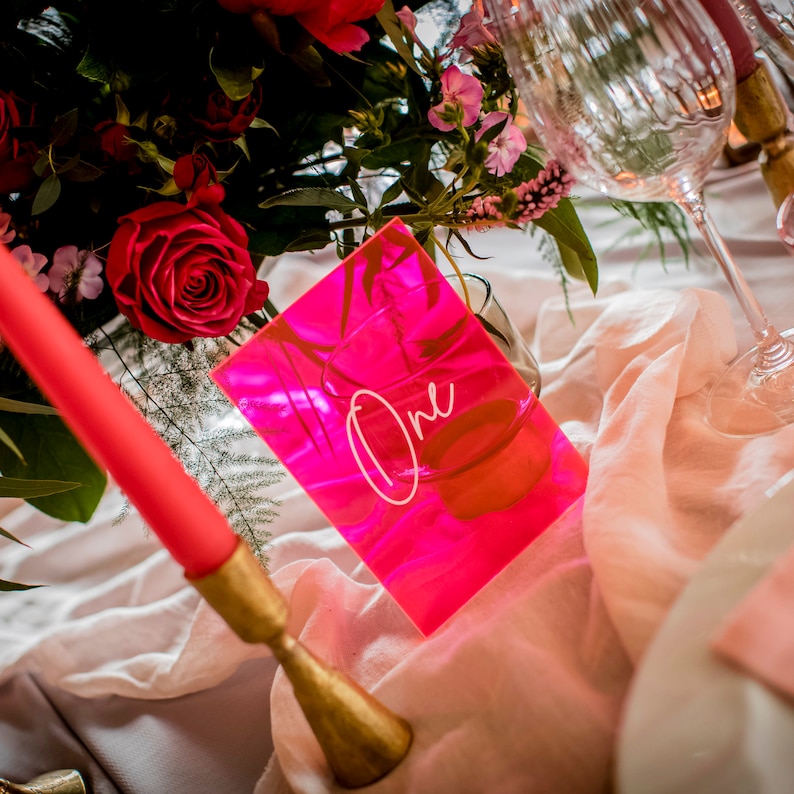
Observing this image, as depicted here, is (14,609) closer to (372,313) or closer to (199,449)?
(199,449)

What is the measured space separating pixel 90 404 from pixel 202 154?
219 millimetres

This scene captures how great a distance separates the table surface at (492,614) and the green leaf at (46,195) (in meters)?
0.21

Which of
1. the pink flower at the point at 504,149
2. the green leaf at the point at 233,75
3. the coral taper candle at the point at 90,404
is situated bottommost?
the pink flower at the point at 504,149

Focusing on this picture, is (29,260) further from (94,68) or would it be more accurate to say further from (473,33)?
(473,33)

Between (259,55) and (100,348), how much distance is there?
7.7 inches

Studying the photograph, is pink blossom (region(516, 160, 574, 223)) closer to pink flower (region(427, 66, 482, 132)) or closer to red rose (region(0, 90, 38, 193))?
pink flower (region(427, 66, 482, 132))

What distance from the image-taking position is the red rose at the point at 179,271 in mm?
323

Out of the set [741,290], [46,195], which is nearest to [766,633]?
[741,290]

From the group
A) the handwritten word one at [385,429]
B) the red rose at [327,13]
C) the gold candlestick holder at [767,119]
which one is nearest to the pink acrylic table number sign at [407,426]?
the handwritten word one at [385,429]

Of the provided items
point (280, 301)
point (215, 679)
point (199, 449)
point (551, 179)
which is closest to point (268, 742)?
point (215, 679)

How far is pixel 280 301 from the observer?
65 cm

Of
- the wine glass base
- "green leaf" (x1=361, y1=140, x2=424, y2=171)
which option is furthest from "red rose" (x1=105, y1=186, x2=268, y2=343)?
the wine glass base

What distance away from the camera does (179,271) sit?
33 centimetres

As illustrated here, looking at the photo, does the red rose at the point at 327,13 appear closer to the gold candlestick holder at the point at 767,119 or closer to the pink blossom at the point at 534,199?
the pink blossom at the point at 534,199
